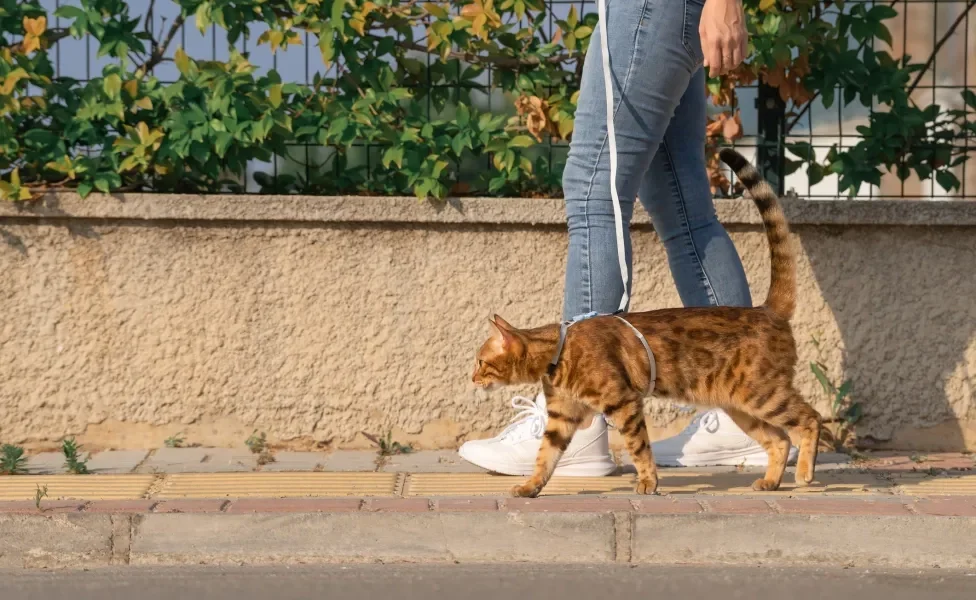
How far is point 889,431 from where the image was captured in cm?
621

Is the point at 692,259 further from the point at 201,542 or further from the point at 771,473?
the point at 201,542

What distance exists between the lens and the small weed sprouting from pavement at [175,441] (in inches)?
243

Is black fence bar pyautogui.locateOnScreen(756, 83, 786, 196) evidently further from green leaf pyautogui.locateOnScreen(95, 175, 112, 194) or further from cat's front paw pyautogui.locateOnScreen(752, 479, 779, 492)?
green leaf pyautogui.locateOnScreen(95, 175, 112, 194)

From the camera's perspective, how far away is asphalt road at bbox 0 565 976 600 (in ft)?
13.3

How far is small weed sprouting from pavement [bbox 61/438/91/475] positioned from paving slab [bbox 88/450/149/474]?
0.15 ft

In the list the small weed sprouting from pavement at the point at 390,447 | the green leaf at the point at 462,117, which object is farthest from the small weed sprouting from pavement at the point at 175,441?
the green leaf at the point at 462,117

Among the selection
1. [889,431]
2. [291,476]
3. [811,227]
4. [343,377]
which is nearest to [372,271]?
[343,377]

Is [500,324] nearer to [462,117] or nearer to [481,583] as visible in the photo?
[481,583]

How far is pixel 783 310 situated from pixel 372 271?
188cm

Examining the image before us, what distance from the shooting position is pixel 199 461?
19.3 feet

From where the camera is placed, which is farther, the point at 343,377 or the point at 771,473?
the point at 343,377

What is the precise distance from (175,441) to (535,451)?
176 cm

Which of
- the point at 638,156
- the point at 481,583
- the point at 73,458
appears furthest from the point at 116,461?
the point at 638,156

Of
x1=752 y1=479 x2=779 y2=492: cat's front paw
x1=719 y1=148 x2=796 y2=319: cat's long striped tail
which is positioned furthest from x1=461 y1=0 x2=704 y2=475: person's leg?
x1=752 y1=479 x2=779 y2=492: cat's front paw
